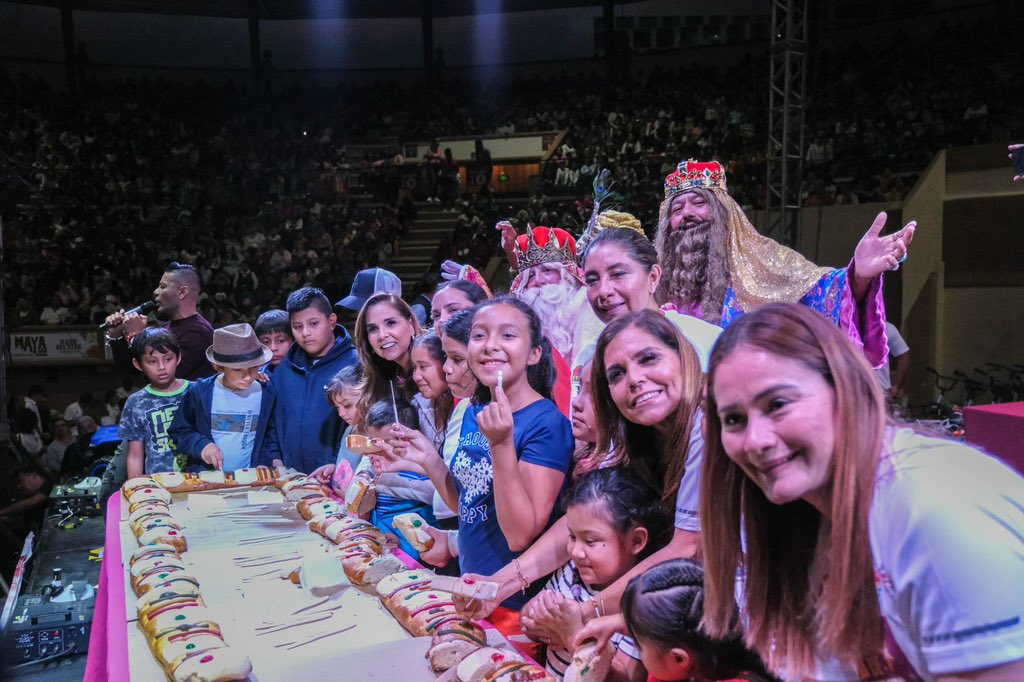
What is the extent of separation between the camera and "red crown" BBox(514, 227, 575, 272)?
12.3 feet

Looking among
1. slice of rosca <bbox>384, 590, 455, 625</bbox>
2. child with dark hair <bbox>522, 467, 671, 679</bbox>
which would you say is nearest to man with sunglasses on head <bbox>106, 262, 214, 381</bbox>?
slice of rosca <bbox>384, 590, 455, 625</bbox>

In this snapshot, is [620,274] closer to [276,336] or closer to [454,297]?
[454,297]

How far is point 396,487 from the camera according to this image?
10.4 ft

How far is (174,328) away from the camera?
5.05 meters

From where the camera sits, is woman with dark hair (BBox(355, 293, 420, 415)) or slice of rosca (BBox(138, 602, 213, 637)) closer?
slice of rosca (BBox(138, 602, 213, 637))

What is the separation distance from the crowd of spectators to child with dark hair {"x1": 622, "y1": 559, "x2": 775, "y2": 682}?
934 cm

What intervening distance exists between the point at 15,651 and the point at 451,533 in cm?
239

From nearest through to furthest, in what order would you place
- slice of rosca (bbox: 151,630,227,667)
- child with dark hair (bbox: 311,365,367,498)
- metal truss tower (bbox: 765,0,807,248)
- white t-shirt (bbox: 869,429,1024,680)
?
white t-shirt (bbox: 869,429,1024,680) < slice of rosca (bbox: 151,630,227,667) < child with dark hair (bbox: 311,365,367,498) < metal truss tower (bbox: 765,0,807,248)

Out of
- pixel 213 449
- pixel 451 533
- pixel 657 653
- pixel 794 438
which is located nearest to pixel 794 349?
pixel 794 438

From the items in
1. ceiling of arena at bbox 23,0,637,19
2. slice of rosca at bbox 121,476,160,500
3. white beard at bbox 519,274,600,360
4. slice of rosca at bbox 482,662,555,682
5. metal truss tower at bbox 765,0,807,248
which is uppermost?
ceiling of arena at bbox 23,0,637,19

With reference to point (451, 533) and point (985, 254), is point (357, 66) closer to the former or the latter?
point (985, 254)

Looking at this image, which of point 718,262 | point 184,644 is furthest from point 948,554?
point 718,262

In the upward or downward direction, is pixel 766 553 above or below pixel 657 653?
above

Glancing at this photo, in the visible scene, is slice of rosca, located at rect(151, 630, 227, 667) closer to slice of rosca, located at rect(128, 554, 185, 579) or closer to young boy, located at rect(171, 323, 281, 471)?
slice of rosca, located at rect(128, 554, 185, 579)
